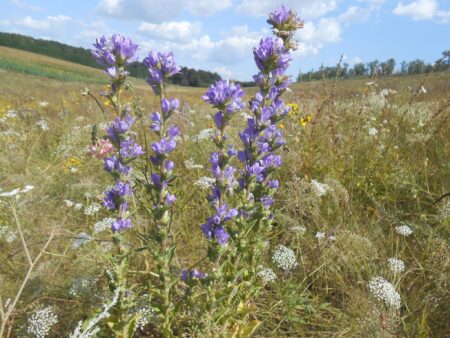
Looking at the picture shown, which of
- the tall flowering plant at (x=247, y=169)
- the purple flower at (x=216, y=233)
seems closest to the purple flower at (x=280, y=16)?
the tall flowering plant at (x=247, y=169)

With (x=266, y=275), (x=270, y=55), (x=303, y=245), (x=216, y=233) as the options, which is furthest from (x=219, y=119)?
(x=303, y=245)

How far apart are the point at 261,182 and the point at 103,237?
5.96ft

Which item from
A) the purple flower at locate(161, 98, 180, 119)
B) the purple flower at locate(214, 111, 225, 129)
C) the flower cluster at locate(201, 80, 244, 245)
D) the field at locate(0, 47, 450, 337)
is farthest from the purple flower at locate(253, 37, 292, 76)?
the field at locate(0, 47, 450, 337)

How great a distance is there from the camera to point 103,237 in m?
3.54

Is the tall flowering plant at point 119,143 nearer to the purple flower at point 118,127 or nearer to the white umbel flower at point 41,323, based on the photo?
the purple flower at point 118,127

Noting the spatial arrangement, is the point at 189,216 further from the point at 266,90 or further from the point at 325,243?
the point at 266,90

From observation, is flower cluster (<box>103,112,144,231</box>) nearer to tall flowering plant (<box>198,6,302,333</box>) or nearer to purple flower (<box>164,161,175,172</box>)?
purple flower (<box>164,161,175,172</box>)

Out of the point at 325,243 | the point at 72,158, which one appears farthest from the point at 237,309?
the point at 72,158

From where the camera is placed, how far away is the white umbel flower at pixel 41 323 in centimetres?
227

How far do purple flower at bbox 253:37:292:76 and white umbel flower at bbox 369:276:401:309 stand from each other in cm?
154

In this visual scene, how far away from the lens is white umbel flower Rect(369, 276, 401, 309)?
2414mm

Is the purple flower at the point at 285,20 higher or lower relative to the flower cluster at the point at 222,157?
higher

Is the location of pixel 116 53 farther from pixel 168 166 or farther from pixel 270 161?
pixel 270 161

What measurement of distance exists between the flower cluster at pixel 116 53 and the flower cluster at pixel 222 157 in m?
0.45
